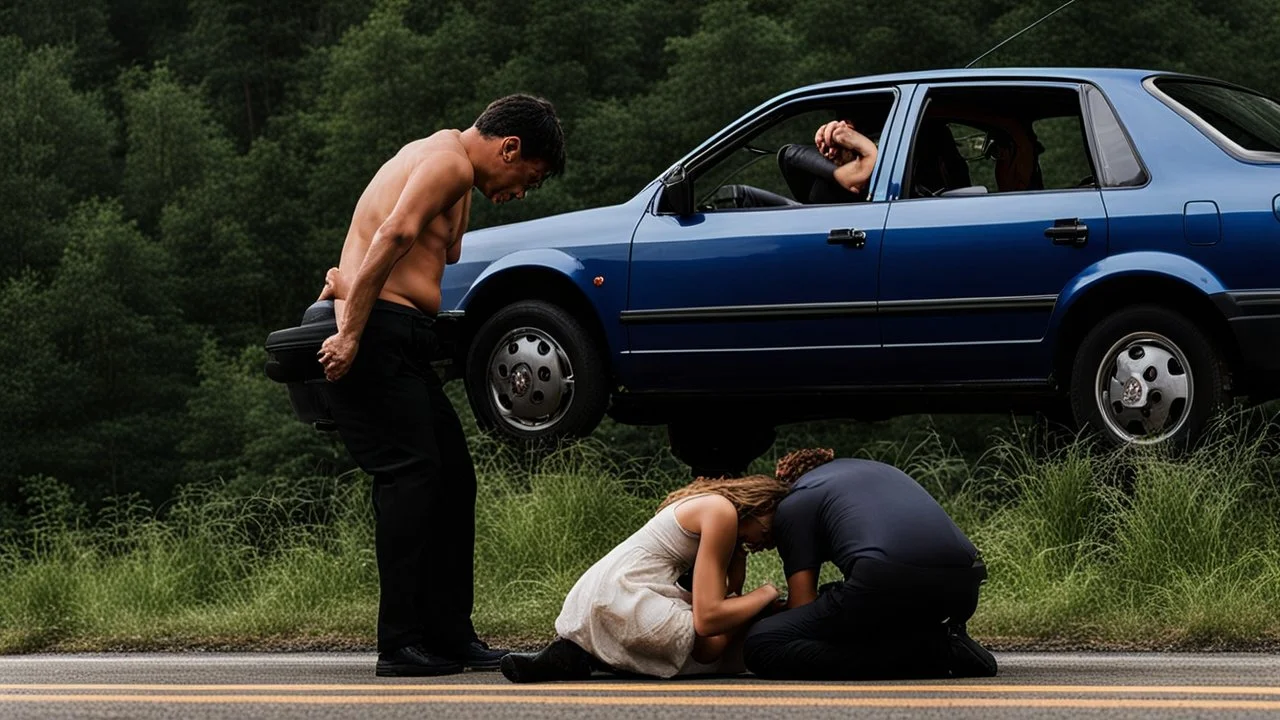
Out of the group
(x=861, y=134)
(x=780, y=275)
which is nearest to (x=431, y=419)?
(x=780, y=275)

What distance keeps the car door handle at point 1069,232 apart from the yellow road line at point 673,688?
3015 mm

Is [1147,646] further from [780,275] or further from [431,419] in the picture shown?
[431,419]

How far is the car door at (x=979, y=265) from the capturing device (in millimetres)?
8188

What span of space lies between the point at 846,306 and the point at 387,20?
40.3m

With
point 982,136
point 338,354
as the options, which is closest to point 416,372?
point 338,354

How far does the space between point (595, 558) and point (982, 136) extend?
9.16 ft

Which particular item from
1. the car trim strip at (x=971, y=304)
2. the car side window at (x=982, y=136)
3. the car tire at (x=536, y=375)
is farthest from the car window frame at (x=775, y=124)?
the car tire at (x=536, y=375)

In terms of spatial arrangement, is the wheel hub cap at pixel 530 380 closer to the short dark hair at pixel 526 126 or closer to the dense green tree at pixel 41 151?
the short dark hair at pixel 526 126

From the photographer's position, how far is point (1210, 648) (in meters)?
7.28

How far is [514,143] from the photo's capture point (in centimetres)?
641

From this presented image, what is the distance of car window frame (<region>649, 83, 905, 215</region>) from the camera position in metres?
8.66

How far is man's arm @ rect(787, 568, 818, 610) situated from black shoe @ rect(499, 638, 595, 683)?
658mm

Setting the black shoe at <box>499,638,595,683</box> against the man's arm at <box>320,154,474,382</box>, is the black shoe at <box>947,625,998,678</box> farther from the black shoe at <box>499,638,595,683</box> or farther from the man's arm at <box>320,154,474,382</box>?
the man's arm at <box>320,154,474,382</box>

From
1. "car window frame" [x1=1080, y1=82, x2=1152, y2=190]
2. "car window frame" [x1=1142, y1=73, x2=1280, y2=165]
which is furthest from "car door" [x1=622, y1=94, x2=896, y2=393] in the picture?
"car window frame" [x1=1142, y1=73, x2=1280, y2=165]
